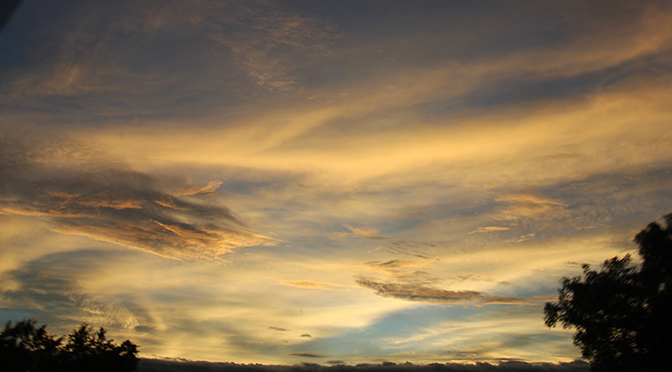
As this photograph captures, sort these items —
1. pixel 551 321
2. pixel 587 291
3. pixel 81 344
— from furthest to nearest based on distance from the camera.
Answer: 1. pixel 81 344
2. pixel 551 321
3. pixel 587 291

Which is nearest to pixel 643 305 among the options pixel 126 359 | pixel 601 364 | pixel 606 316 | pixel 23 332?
pixel 606 316

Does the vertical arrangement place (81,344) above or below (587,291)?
below

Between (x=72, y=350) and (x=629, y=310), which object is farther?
(x=72, y=350)

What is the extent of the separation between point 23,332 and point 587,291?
51.7 m

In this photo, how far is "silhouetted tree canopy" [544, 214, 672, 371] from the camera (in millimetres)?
24547

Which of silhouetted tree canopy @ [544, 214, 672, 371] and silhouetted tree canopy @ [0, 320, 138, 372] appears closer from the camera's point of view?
silhouetted tree canopy @ [544, 214, 672, 371]

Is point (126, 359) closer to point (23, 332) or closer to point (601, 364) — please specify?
point (23, 332)

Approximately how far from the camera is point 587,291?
27.2m

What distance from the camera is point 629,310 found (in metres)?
26.1

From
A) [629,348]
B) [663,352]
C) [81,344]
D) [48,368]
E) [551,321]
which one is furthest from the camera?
[81,344]

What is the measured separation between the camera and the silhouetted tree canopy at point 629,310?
24.5 metres

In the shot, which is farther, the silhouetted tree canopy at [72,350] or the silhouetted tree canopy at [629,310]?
the silhouetted tree canopy at [72,350]

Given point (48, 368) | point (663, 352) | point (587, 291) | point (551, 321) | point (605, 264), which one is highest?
point (605, 264)

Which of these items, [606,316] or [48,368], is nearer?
[606,316]
